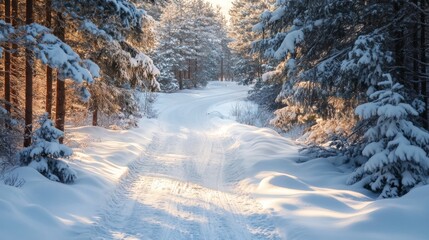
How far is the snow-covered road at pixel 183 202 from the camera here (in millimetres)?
6309

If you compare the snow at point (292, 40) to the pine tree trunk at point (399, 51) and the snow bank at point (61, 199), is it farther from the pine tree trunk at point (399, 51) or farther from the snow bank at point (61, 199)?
the snow bank at point (61, 199)

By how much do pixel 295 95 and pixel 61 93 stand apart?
696cm

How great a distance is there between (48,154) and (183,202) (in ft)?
9.66

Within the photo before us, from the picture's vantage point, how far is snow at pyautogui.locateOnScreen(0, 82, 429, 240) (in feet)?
18.9

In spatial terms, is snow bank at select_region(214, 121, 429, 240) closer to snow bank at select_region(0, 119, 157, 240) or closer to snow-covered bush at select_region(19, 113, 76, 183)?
snow bank at select_region(0, 119, 157, 240)

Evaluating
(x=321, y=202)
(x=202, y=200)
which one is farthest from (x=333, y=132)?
(x=202, y=200)

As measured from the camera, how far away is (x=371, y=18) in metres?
10.2

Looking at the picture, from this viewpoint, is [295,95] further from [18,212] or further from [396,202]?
[18,212]

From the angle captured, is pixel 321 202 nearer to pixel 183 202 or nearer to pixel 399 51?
pixel 183 202

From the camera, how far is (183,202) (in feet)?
26.2

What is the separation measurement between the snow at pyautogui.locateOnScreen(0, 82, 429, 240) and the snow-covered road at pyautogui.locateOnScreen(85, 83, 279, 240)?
0.8 inches

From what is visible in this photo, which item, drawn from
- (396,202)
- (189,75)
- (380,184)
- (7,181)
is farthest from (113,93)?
(189,75)

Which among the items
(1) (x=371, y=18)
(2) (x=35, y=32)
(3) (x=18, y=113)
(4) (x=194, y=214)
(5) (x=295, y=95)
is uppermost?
(1) (x=371, y=18)

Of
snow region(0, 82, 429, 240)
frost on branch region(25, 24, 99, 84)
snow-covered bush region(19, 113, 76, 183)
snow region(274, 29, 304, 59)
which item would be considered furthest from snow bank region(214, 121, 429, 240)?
frost on branch region(25, 24, 99, 84)
